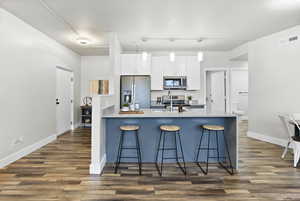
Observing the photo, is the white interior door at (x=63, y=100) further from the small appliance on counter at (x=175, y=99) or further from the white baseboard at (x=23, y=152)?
the small appliance on counter at (x=175, y=99)

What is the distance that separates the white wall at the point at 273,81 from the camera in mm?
3926

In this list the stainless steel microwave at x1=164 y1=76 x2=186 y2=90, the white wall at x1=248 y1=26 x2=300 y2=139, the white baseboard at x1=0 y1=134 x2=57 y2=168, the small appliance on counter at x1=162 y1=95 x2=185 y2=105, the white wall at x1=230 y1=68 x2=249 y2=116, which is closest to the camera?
the white baseboard at x1=0 y1=134 x2=57 y2=168

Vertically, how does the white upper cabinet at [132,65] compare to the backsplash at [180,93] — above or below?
above

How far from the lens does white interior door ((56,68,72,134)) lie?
17.2 feet

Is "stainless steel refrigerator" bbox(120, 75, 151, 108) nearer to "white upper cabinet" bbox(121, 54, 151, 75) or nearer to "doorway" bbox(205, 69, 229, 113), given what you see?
"white upper cabinet" bbox(121, 54, 151, 75)

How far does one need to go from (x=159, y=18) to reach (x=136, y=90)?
7.22 feet

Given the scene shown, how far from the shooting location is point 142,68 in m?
5.23

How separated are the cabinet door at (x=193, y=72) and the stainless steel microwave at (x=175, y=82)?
17 centimetres

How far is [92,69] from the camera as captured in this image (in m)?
6.62

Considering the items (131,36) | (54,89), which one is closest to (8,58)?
(54,89)

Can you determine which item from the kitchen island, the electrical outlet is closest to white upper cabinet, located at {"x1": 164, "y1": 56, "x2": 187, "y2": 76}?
the kitchen island

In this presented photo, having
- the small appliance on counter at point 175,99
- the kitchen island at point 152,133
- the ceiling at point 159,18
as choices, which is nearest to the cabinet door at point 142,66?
the ceiling at point 159,18

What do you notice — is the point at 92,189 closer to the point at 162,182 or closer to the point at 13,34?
the point at 162,182

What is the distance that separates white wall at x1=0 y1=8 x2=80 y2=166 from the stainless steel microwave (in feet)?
10.3
